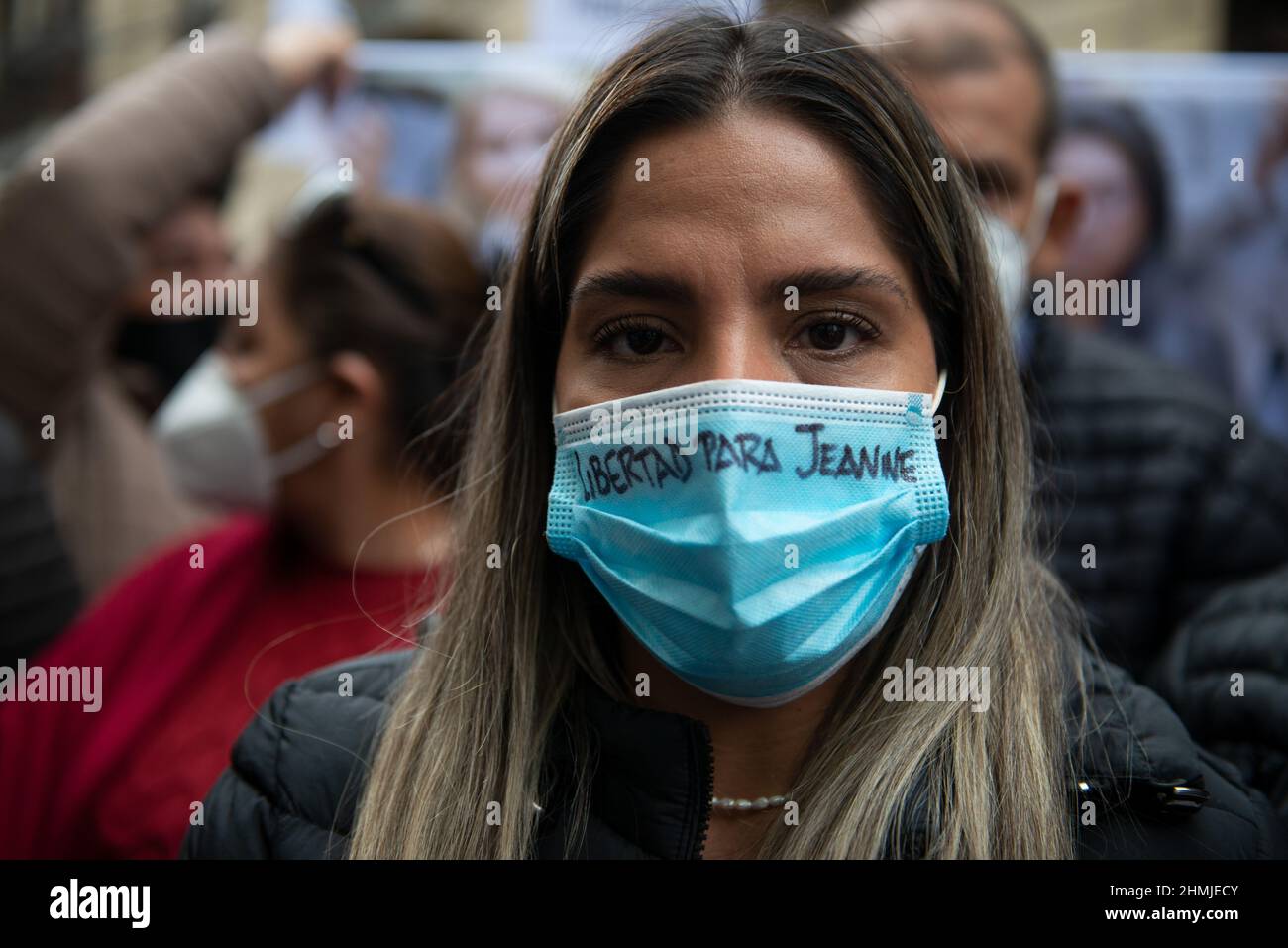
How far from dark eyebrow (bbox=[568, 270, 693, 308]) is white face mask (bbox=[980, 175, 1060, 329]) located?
1.49m

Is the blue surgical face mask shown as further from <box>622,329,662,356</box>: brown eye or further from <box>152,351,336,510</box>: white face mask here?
<box>152,351,336,510</box>: white face mask

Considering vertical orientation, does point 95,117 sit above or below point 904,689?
above

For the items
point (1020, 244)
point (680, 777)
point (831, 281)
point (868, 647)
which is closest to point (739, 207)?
point (831, 281)

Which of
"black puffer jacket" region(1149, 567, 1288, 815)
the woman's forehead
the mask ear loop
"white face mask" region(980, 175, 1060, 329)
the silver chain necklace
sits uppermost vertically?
"white face mask" region(980, 175, 1060, 329)

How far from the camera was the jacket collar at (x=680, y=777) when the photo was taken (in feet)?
5.99

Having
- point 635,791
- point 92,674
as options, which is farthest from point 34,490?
point 635,791

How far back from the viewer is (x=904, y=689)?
191 centimetres

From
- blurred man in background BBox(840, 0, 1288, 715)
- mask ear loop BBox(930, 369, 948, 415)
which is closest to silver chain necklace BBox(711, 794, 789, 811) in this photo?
mask ear loop BBox(930, 369, 948, 415)

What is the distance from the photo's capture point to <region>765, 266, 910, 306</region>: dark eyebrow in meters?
1.83

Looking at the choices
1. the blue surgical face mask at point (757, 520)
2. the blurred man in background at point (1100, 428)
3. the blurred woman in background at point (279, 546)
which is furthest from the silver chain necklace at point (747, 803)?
the blurred man in background at point (1100, 428)

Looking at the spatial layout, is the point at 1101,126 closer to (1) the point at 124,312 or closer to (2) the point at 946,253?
(2) the point at 946,253

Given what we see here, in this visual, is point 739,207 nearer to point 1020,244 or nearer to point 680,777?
point 680,777

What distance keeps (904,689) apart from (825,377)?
0.49m

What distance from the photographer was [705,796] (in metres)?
1.87
